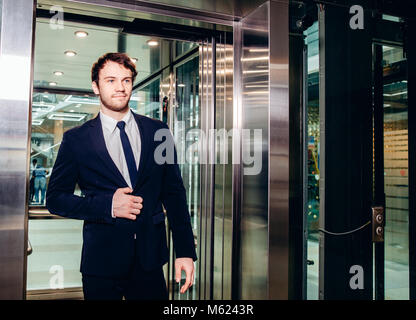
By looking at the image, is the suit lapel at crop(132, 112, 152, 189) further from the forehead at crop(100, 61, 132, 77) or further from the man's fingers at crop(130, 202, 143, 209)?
the forehead at crop(100, 61, 132, 77)

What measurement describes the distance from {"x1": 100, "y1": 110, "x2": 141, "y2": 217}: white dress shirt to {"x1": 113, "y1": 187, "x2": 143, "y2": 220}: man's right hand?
6cm

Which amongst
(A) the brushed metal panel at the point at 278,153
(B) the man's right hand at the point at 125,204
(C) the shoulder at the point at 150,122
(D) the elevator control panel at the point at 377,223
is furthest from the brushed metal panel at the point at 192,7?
(D) the elevator control panel at the point at 377,223

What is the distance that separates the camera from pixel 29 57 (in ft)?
6.19

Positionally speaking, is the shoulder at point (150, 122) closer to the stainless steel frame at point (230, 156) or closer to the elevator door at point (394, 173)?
the stainless steel frame at point (230, 156)

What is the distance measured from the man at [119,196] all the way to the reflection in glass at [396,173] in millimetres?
1781

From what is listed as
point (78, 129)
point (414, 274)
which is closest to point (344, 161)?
point (414, 274)

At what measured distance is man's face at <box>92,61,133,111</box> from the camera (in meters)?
2.21

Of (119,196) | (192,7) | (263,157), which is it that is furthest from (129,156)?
(192,7)

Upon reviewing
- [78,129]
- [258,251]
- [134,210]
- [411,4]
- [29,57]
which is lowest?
[258,251]

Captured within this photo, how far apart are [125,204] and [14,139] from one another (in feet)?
2.20

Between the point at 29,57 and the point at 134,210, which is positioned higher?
the point at 29,57

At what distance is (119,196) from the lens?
6.91 ft
